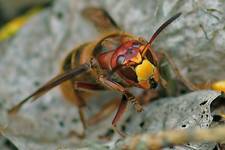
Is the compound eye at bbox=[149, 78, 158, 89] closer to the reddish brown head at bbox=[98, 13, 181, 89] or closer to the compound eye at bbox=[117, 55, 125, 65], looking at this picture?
the reddish brown head at bbox=[98, 13, 181, 89]

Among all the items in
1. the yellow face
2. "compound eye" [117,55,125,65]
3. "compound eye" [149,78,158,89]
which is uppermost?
"compound eye" [117,55,125,65]

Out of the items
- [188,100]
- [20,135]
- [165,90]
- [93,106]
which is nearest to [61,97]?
[93,106]

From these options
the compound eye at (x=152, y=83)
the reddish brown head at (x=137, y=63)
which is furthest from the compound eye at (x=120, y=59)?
the compound eye at (x=152, y=83)

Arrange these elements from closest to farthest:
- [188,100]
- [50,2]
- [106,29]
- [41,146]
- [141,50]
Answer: [141,50], [188,100], [41,146], [106,29], [50,2]

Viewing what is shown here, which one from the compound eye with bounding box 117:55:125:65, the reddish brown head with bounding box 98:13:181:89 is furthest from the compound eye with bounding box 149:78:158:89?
the compound eye with bounding box 117:55:125:65

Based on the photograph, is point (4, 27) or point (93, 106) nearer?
point (93, 106)

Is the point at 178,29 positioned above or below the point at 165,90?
above

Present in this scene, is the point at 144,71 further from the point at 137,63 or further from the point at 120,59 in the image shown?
the point at 120,59

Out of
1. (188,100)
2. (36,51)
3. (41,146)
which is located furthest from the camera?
(36,51)

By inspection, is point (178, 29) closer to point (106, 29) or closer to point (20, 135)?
point (106, 29)

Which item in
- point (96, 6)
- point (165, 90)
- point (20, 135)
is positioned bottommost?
point (165, 90)
